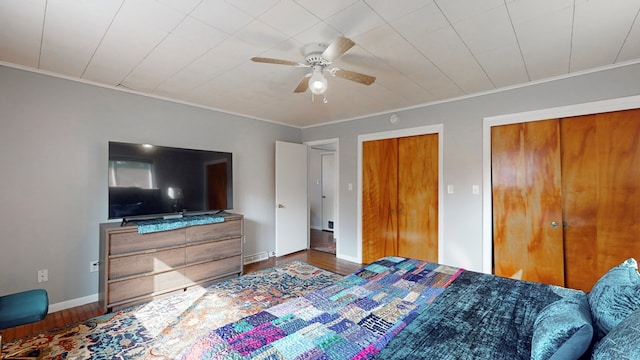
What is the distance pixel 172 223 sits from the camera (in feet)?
9.72

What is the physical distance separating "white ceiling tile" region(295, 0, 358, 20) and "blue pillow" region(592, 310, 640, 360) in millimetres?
1874

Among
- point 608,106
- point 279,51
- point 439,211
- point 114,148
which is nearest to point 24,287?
point 114,148

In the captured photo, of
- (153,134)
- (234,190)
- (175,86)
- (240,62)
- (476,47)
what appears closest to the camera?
(476,47)

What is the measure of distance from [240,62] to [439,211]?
300 centimetres

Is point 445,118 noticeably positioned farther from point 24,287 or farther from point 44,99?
point 24,287

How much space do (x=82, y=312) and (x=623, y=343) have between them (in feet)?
12.8

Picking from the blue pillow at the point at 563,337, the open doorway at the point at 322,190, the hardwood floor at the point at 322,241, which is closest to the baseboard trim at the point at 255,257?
the hardwood floor at the point at 322,241

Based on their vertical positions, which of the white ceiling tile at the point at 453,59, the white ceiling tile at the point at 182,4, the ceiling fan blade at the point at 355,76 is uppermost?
the white ceiling tile at the point at 182,4

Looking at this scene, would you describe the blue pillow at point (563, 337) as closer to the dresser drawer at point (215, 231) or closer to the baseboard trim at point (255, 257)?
the dresser drawer at point (215, 231)

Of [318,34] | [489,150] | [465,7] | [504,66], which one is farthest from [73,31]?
[489,150]

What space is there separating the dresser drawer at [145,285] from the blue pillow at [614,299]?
3408 millimetres

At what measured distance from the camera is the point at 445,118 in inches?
136

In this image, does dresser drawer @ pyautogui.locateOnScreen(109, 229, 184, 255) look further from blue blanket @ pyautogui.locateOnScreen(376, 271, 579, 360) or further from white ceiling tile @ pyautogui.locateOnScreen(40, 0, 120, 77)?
blue blanket @ pyautogui.locateOnScreen(376, 271, 579, 360)

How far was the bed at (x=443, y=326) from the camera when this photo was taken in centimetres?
97
